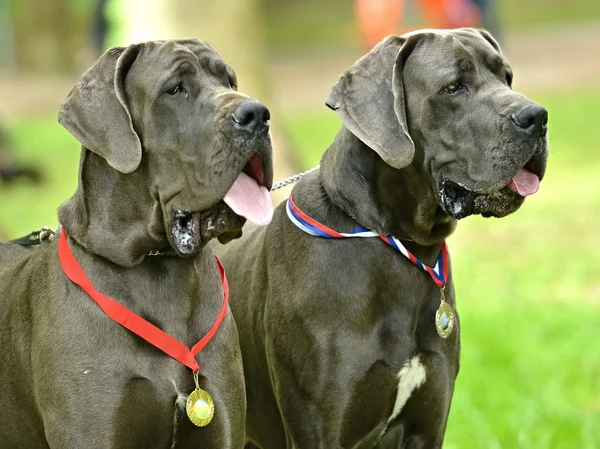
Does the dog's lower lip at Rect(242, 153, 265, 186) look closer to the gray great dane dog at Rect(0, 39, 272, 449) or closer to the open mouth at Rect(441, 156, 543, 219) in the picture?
the gray great dane dog at Rect(0, 39, 272, 449)

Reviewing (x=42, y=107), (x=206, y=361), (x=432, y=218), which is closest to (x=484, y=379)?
(x=432, y=218)

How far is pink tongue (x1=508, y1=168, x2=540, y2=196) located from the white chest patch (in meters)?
0.81

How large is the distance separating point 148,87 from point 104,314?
2.84 feet

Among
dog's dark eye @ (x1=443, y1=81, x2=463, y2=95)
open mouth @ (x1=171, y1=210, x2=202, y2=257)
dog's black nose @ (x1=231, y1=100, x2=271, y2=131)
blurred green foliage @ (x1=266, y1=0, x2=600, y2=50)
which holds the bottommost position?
blurred green foliage @ (x1=266, y1=0, x2=600, y2=50)

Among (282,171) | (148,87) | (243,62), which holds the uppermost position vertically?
(148,87)

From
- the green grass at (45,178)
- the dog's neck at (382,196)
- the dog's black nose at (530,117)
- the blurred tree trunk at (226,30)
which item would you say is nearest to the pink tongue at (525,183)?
the dog's black nose at (530,117)

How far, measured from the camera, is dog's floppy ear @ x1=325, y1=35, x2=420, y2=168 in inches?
200

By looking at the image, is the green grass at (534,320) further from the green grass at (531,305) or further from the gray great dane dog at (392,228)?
the gray great dane dog at (392,228)

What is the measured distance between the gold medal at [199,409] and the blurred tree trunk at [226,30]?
6.35 metres

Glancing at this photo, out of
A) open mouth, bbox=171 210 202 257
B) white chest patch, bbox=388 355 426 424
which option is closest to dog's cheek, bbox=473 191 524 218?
white chest patch, bbox=388 355 426 424

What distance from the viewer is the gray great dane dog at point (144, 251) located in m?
4.58

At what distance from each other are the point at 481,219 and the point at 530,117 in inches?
350

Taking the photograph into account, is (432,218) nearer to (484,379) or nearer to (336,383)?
(336,383)

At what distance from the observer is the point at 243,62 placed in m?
11.2
